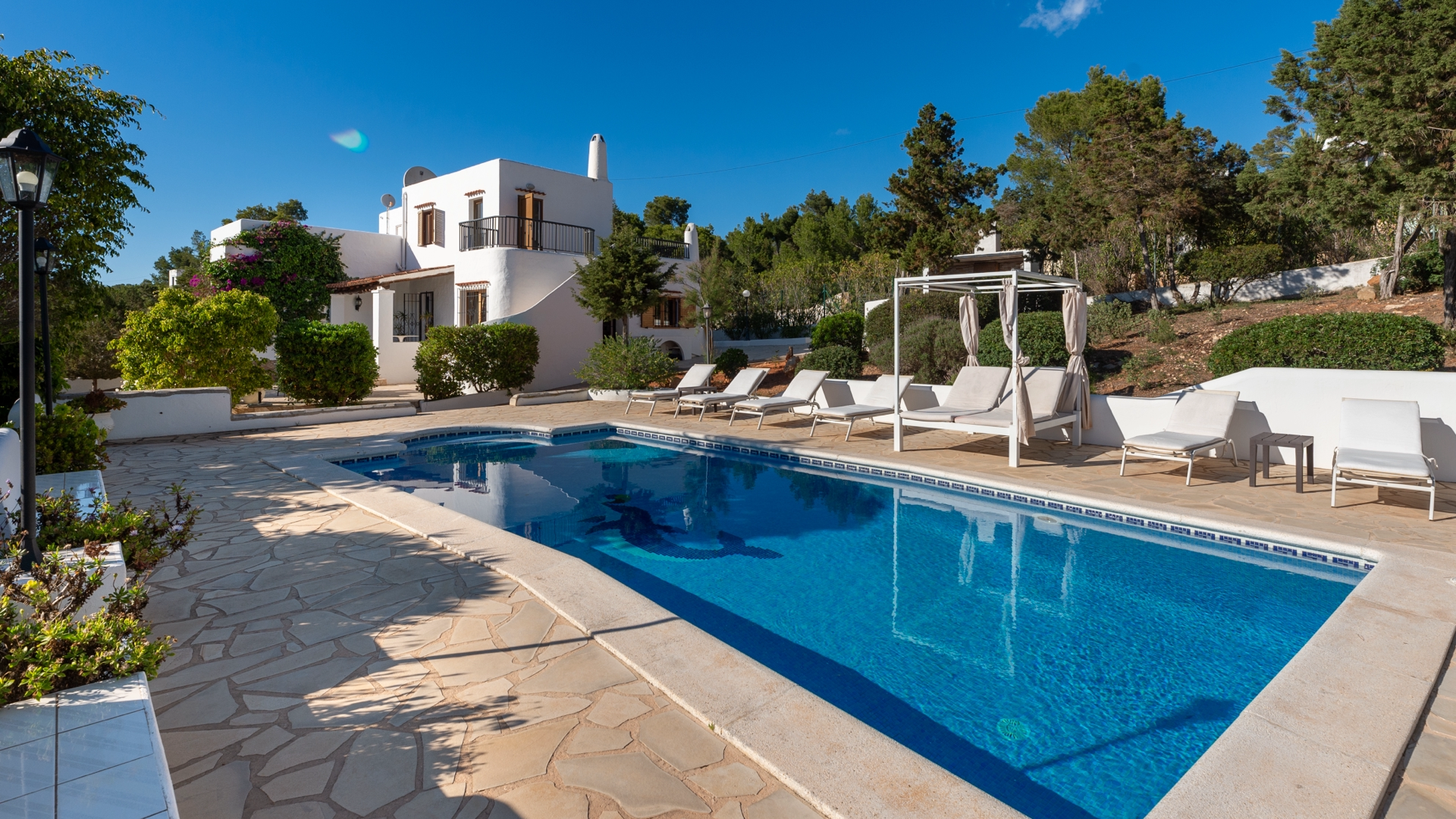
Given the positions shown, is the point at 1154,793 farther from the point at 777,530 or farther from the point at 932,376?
the point at 932,376

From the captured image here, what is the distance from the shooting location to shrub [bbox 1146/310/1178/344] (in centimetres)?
1426

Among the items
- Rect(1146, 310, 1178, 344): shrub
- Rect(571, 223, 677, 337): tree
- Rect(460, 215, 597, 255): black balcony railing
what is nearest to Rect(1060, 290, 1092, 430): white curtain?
Rect(1146, 310, 1178, 344): shrub

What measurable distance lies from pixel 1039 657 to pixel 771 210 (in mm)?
46639

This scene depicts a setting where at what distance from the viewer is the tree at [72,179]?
27.6 ft

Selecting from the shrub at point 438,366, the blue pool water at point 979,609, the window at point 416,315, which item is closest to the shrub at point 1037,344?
the blue pool water at point 979,609

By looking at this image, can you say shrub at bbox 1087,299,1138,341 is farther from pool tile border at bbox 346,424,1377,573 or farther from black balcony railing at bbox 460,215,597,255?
black balcony railing at bbox 460,215,597,255

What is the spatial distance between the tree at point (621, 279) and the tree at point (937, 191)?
8.05 metres

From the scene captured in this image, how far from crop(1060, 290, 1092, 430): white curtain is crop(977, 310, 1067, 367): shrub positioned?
12.2 ft

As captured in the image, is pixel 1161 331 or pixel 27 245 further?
pixel 1161 331

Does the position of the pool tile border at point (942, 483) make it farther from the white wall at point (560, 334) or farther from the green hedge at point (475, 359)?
the white wall at point (560, 334)

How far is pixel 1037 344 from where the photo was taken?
13344 millimetres

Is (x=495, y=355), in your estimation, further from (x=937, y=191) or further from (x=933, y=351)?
(x=937, y=191)

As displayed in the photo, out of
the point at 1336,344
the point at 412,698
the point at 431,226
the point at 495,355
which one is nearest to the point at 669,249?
the point at 431,226

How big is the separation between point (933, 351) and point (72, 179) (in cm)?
1369
